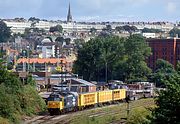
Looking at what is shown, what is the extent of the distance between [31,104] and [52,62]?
8062cm

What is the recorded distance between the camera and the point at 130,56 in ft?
303

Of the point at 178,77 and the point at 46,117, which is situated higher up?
the point at 178,77

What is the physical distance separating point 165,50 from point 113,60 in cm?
2808

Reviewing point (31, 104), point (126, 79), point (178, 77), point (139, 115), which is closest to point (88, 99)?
point (31, 104)

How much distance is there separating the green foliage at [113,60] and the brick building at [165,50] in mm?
21362

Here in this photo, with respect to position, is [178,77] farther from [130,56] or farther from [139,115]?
[130,56]

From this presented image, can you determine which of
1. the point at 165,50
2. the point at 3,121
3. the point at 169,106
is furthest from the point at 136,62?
the point at 169,106

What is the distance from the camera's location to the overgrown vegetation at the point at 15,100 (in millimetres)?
38688

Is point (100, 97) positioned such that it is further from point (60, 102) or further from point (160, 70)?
point (160, 70)

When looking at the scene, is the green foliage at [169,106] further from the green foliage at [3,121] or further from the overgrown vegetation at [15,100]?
the overgrown vegetation at [15,100]

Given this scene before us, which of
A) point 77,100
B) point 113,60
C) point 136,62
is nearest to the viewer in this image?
point 77,100

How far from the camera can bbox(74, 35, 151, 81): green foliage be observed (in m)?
91.4

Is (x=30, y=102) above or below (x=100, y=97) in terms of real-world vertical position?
above

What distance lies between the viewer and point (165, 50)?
392 feet
